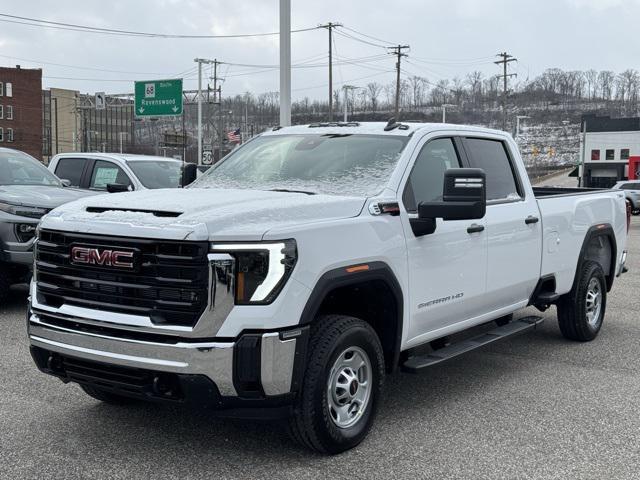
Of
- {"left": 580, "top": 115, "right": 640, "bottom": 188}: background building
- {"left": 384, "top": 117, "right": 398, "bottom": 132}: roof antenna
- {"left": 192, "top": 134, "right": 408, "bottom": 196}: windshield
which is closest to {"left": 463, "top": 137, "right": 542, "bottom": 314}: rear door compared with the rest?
{"left": 384, "top": 117, "right": 398, "bottom": 132}: roof antenna

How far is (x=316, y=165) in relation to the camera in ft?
17.3

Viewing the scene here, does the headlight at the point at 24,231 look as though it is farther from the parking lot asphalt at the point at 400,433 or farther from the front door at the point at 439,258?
A: the front door at the point at 439,258

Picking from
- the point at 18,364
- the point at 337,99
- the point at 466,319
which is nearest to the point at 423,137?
the point at 466,319

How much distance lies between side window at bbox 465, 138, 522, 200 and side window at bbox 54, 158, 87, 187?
25.3 feet

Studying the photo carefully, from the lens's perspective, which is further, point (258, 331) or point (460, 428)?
point (460, 428)

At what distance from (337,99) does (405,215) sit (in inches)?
3044

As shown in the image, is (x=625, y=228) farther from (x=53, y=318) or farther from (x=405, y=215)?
(x=53, y=318)

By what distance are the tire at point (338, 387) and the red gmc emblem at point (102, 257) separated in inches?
42.4

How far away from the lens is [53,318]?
4230mm

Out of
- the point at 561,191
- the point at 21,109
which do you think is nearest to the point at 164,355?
the point at 561,191

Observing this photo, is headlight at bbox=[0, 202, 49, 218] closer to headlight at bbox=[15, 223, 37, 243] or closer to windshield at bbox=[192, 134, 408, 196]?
headlight at bbox=[15, 223, 37, 243]

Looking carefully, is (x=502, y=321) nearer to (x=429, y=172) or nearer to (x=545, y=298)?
(x=545, y=298)

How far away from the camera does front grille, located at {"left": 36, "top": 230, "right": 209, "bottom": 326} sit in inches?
149

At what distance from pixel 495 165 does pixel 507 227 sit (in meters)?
0.61
